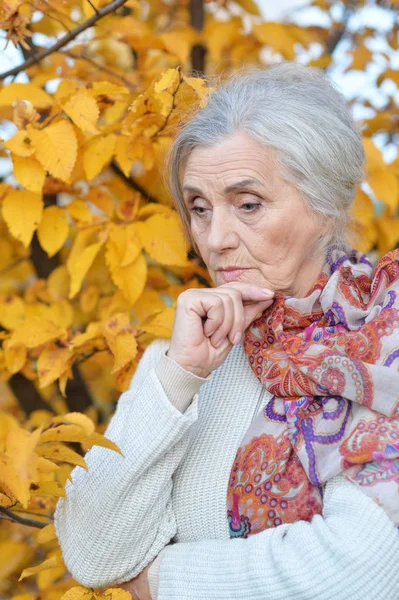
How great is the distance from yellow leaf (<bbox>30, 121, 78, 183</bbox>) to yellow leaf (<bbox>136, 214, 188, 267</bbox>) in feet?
1.15

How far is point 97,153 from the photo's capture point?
6.76 feet

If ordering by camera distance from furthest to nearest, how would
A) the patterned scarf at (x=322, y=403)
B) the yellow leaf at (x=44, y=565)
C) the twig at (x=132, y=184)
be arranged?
the twig at (x=132, y=184)
the yellow leaf at (x=44, y=565)
the patterned scarf at (x=322, y=403)

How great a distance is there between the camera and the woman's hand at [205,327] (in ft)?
5.39

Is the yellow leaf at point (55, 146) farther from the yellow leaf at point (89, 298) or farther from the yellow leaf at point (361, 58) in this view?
the yellow leaf at point (361, 58)

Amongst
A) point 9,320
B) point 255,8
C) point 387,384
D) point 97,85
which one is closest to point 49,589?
point 9,320

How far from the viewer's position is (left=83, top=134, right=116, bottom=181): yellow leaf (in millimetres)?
2045

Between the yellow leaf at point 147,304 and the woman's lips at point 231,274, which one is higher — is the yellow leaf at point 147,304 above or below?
below

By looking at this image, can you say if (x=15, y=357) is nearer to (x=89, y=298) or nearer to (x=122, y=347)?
(x=122, y=347)

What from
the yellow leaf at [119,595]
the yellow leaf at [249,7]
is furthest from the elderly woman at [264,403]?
the yellow leaf at [249,7]

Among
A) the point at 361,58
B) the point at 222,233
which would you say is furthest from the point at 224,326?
the point at 361,58

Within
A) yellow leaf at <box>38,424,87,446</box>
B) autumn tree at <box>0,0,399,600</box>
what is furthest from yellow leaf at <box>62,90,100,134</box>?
yellow leaf at <box>38,424,87,446</box>

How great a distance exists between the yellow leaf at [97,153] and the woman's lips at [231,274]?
1.65 ft

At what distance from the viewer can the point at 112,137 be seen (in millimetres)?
2061

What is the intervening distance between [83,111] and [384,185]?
1042mm
